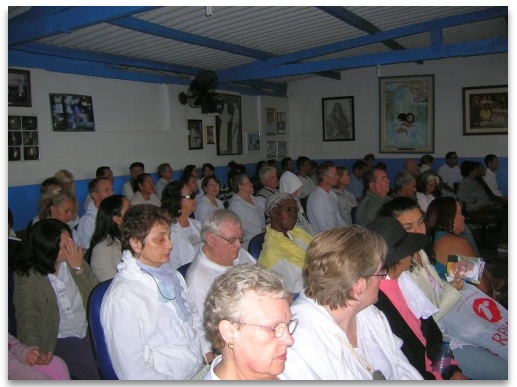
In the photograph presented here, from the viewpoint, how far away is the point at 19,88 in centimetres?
562

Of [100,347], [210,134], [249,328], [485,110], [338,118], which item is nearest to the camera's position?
[249,328]

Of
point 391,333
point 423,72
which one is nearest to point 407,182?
point 391,333

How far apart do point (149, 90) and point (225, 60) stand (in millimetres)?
1323

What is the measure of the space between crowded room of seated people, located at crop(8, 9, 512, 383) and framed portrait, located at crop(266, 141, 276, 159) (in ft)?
0.38

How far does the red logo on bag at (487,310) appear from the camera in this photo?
2.47m

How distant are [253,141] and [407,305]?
8.10m

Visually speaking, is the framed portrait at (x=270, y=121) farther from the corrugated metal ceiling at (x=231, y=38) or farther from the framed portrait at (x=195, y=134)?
the corrugated metal ceiling at (x=231, y=38)

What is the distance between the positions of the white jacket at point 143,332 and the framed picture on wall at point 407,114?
9.02m

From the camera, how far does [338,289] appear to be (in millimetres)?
1689

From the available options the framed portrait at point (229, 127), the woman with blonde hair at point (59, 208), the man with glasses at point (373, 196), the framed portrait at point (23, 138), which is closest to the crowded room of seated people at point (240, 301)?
the woman with blonde hair at point (59, 208)

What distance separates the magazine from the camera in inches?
Answer: 100

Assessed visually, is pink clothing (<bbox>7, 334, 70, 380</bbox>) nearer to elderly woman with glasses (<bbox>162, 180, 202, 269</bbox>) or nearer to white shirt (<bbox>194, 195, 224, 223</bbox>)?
elderly woman with glasses (<bbox>162, 180, 202, 269</bbox>)

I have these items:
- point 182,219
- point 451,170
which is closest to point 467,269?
point 182,219

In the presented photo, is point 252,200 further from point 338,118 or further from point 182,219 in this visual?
point 338,118
